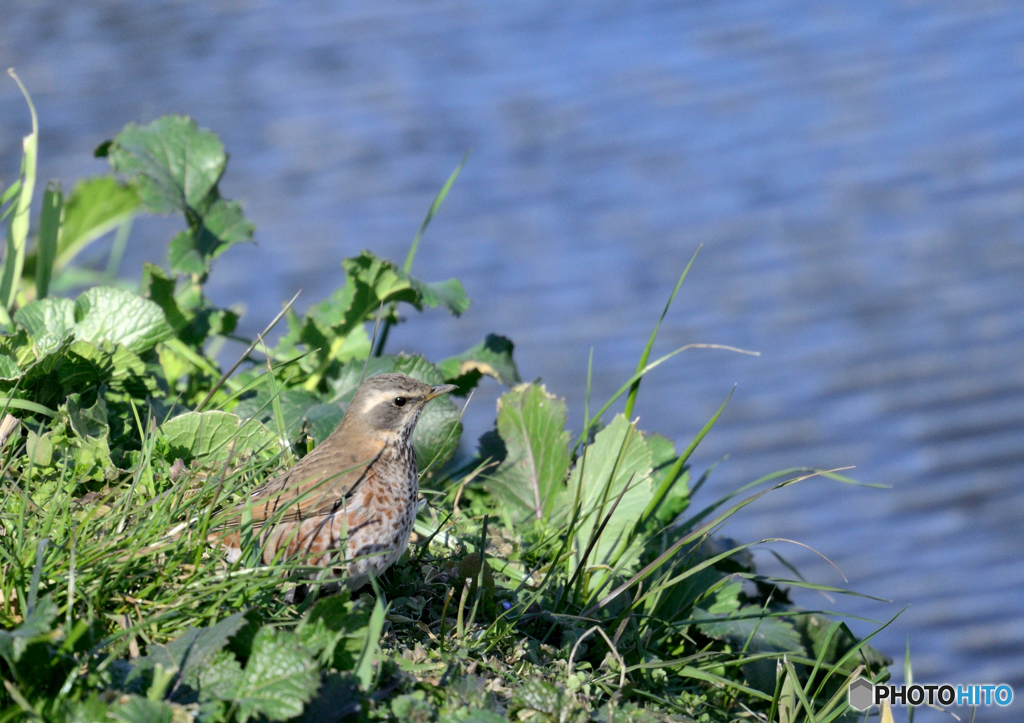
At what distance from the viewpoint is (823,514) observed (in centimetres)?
708

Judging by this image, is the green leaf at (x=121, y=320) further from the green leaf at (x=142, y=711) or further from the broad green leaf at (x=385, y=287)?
the green leaf at (x=142, y=711)

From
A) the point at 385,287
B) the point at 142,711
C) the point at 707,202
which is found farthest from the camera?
the point at 707,202

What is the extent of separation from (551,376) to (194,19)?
7.96 metres

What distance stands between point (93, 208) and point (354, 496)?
164 inches

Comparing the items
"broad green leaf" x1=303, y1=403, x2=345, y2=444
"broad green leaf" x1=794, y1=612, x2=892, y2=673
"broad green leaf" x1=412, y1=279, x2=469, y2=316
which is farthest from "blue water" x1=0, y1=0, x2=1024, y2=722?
"broad green leaf" x1=303, y1=403, x2=345, y2=444

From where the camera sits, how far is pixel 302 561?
3.29 meters

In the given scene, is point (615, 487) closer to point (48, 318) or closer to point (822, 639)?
point (822, 639)

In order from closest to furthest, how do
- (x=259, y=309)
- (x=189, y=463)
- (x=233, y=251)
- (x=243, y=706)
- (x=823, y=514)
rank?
(x=243, y=706), (x=189, y=463), (x=823, y=514), (x=259, y=309), (x=233, y=251)

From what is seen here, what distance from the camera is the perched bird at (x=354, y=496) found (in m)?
3.29

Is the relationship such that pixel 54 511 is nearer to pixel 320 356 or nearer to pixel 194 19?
pixel 320 356

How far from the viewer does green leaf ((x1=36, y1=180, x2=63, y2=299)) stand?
5086mm

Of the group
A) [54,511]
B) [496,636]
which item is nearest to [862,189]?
[496,636]

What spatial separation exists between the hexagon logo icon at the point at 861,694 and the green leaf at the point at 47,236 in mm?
4078

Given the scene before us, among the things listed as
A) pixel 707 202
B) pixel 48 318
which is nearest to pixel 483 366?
pixel 48 318
